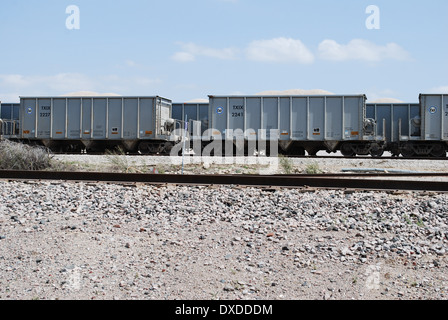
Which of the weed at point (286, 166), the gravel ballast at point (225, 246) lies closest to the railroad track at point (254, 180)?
the gravel ballast at point (225, 246)

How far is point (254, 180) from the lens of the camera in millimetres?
8273

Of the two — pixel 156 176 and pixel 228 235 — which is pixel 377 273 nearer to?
pixel 228 235

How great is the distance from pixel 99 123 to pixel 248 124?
25.8 feet

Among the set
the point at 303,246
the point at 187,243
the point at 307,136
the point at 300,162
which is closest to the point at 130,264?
the point at 187,243

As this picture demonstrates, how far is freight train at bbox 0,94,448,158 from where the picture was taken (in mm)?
18953

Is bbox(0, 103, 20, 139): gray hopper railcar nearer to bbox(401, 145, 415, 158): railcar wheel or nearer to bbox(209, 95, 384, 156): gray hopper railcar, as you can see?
bbox(209, 95, 384, 156): gray hopper railcar

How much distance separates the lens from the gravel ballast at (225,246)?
362 cm

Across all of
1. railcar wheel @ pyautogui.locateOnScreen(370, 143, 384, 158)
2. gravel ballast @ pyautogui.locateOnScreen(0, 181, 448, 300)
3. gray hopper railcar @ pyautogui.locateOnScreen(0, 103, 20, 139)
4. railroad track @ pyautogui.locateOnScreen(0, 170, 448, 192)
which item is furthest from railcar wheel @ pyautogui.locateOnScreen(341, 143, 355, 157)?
gray hopper railcar @ pyautogui.locateOnScreen(0, 103, 20, 139)

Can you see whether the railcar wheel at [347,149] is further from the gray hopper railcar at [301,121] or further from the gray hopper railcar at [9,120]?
the gray hopper railcar at [9,120]

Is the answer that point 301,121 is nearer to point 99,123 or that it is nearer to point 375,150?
point 375,150

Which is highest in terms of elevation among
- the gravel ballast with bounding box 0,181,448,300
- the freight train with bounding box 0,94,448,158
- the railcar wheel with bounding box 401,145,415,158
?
the freight train with bounding box 0,94,448,158

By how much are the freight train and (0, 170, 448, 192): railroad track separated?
411 inches

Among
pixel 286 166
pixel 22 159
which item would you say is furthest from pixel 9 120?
pixel 286 166

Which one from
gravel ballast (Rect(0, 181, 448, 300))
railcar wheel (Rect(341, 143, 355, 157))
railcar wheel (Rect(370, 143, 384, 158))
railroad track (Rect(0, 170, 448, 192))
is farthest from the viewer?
railcar wheel (Rect(341, 143, 355, 157))
